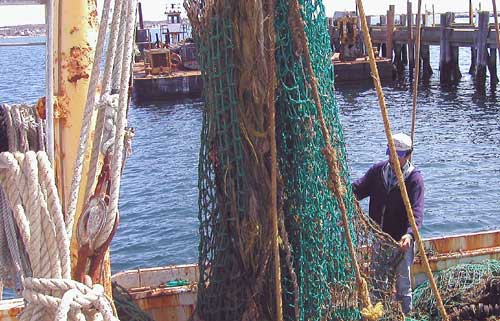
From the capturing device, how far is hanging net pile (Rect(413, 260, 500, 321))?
5.77m

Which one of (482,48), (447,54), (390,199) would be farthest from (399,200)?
(447,54)

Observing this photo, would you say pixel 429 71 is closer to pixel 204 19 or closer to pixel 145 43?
pixel 145 43

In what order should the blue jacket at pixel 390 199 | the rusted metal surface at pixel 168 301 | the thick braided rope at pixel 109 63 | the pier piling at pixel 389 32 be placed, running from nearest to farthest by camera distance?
the thick braided rope at pixel 109 63 < the blue jacket at pixel 390 199 < the rusted metal surface at pixel 168 301 < the pier piling at pixel 389 32

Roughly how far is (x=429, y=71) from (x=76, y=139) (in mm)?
40301

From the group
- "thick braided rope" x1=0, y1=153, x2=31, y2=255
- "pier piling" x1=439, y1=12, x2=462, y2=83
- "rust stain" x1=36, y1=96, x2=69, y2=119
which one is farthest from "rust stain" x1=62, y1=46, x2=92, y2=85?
"pier piling" x1=439, y1=12, x2=462, y2=83

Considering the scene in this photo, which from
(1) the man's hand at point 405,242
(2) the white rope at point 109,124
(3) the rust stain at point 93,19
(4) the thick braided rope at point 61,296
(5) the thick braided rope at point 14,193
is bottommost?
(1) the man's hand at point 405,242

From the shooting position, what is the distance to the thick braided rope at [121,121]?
2738 mm

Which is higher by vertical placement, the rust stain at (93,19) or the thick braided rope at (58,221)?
the rust stain at (93,19)

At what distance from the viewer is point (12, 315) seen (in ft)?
14.7

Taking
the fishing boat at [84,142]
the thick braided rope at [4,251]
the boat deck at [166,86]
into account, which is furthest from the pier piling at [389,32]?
the thick braided rope at [4,251]

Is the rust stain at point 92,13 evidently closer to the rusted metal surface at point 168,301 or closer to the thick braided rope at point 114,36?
the thick braided rope at point 114,36

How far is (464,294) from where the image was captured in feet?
19.7

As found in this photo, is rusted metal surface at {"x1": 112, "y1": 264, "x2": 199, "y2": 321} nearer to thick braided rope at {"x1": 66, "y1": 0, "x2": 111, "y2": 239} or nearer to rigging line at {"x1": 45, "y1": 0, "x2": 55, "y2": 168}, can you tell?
rigging line at {"x1": 45, "y1": 0, "x2": 55, "y2": 168}

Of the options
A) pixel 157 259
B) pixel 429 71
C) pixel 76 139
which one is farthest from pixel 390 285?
pixel 429 71
